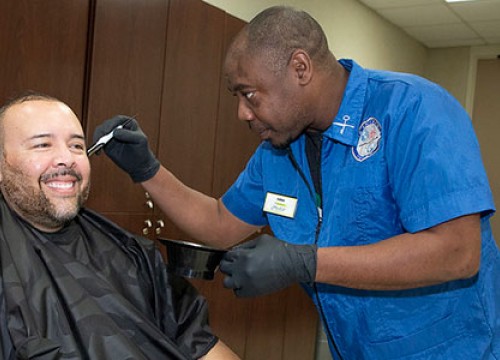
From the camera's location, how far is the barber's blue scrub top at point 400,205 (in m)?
1.31

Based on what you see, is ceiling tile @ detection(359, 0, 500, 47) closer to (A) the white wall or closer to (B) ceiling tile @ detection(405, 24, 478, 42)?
(B) ceiling tile @ detection(405, 24, 478, 42)

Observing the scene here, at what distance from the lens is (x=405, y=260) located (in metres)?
1.26

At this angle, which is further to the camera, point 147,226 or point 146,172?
point 147,226

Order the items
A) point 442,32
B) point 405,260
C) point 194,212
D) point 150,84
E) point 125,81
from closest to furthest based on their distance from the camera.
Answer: point 405,260, point 194,212, point 125,81, point 150,84, point 442,32

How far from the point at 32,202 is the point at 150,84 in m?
0.94

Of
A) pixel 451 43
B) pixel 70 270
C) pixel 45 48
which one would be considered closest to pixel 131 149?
pixel 70 270

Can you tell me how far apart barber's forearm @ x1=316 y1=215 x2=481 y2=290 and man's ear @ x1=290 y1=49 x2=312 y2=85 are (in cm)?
48

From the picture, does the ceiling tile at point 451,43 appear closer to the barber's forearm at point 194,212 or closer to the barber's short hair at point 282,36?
the barber's forearm at point 194,212

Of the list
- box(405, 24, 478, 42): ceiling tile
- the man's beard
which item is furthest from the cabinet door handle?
box(405, 24, 478, 42): ceiling tile

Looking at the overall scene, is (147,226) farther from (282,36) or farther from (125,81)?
(282,36)

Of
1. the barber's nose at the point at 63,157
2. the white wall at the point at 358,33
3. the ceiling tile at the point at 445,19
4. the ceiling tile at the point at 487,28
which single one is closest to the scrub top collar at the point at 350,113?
the barber's nose at the point at 63,157

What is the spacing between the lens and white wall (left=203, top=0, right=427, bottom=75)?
3.94m

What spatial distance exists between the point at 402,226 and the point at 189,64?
1529 millimetres

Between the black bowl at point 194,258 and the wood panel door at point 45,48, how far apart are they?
3.12 feet
